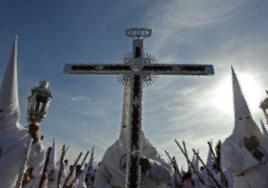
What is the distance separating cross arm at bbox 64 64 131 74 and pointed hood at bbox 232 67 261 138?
3.13m

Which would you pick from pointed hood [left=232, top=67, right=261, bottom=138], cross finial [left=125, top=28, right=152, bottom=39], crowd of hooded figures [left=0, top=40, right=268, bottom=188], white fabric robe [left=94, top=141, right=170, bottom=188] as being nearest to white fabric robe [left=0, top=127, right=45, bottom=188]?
crowd of hooded figures [left=0, top=40, right=268, bottom=188]

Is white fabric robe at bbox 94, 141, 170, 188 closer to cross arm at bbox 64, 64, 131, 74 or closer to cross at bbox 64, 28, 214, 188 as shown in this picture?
cross at bbox 64, 28, 214, 188

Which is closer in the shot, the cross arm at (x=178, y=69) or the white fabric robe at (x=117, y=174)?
the white fabric robe at (x=117, y=174)

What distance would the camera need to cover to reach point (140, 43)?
9.55 meters

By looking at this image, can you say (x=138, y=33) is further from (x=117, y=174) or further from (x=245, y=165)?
(x=245, y=165)

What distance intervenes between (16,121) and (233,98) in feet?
19.7

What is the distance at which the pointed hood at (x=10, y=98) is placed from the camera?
6164 millimetres

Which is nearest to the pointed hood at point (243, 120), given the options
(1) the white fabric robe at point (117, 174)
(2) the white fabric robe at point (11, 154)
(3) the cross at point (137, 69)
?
(3) the cross at point (137, 69)

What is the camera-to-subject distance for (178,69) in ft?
30.0

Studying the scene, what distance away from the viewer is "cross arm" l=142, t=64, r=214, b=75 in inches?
358

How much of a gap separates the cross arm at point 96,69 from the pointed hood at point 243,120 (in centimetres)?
313

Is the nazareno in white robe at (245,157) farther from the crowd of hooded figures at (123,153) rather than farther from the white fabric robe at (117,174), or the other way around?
the white fabric robe at (117,174)

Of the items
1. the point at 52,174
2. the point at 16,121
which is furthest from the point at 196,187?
the point at 16,121

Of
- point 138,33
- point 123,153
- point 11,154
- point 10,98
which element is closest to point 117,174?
point 123,153
